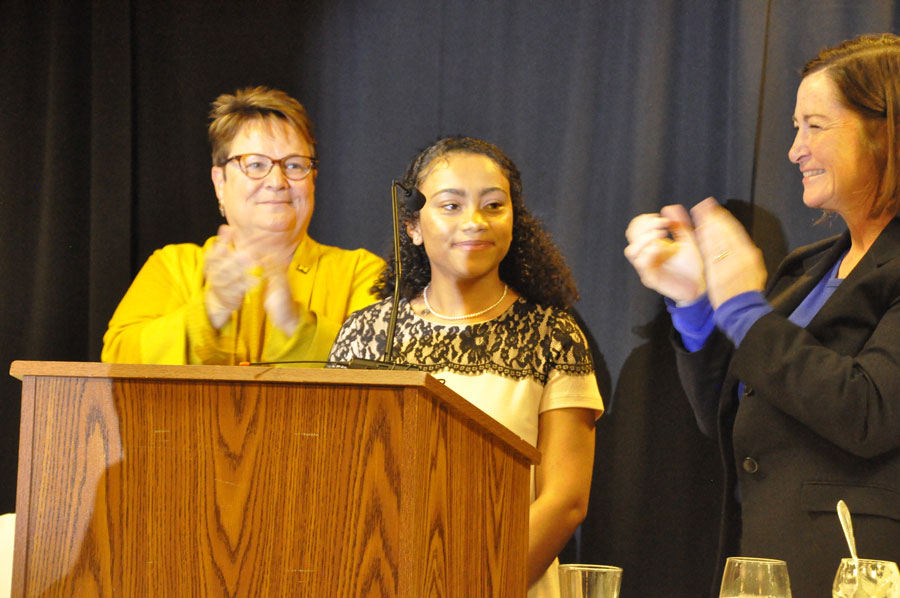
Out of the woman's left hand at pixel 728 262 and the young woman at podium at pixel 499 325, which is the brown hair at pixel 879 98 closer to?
the woman's left hand at pixel 728 262

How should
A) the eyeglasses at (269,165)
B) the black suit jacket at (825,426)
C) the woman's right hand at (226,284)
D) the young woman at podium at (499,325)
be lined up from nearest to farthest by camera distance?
the black suit jacket at (825,426)
the young woman at podium at (499,325)
the woman's right hand at (226,284)
the eyeglasses at (269,165)

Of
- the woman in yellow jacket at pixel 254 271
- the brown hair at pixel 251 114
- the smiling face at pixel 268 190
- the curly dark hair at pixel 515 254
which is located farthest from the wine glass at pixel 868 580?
the brown hair at pixel 251 114

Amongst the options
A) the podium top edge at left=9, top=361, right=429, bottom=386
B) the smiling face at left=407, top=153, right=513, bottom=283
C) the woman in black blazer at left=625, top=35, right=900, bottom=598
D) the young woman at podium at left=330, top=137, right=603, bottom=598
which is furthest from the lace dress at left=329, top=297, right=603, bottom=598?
the podium top edge at left=9, top=361, right=429, bottom=386

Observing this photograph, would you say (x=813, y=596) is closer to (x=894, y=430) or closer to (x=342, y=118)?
(x=894, y=430)

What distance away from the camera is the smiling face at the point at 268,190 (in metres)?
2.87

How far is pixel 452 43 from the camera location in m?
2.94

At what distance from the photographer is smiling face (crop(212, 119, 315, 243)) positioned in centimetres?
287

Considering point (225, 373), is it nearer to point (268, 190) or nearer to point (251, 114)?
point (268, 190)

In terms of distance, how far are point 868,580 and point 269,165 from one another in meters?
2.10

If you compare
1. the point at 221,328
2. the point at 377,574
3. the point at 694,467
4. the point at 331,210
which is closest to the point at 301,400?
the point at 377,574

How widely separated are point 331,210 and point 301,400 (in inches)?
78.6

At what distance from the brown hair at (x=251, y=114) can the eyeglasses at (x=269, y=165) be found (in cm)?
6

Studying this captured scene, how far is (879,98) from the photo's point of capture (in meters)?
1.84

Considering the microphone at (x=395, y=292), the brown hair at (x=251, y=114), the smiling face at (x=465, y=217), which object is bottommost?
the microphone at (x=395, y=292)
